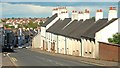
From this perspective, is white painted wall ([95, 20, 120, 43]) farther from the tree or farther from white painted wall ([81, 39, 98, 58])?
white painted wall ([81, 39, 98, 58])

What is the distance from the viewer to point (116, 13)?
1781 inches

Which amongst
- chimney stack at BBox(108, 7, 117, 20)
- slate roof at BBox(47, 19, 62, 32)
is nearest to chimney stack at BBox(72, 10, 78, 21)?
slate roof at BBox(47, 19, 62, 32)

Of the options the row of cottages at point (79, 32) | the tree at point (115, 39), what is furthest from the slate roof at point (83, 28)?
the tree at point (115, 39)

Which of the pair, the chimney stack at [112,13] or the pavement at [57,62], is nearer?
the pavement at [57,62]

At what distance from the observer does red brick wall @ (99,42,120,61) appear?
35.5 metres

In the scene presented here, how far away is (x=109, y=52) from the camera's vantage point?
3759 centimetres

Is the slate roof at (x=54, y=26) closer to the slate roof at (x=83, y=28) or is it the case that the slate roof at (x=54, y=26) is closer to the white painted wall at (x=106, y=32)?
the slate roof at (x=83, y=28)

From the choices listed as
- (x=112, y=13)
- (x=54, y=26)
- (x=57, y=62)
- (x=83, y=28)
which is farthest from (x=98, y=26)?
(x=54, y=26)

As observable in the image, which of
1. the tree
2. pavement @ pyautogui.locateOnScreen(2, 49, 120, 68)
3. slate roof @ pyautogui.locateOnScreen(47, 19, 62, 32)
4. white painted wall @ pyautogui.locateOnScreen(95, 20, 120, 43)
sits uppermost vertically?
slate roof @ pyautogui.locateOnScreen(47, 19, 62, 32)

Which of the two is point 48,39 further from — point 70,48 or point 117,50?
point 117,50

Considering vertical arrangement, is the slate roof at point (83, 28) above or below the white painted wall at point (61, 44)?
above

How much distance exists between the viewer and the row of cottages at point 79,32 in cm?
4444

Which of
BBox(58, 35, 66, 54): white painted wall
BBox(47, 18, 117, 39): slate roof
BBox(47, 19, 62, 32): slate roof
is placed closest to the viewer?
BBox(47, 18, 117, 39): slate roof

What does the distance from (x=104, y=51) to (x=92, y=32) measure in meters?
7.54
